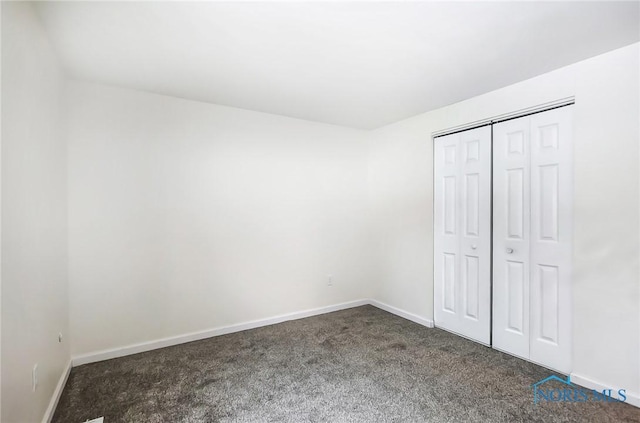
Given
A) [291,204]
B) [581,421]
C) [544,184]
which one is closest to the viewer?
[581,421]

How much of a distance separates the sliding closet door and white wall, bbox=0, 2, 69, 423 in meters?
3.40

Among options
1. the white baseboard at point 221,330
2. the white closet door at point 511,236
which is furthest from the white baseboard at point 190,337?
the white closet door at point 511,236

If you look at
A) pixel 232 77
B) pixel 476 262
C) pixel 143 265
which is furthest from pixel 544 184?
pixel 143 265

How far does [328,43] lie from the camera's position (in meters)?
2.02

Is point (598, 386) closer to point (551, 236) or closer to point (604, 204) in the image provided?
point (551, 236)

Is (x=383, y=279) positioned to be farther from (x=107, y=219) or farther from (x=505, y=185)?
(x=107, y=219)

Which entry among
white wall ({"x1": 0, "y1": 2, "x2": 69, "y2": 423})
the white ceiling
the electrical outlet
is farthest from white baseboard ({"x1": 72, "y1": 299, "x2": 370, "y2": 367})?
the white ceiling

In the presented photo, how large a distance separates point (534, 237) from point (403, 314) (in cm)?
177

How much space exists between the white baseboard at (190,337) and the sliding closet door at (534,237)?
1.99 metres

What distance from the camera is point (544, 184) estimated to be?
8.14ft

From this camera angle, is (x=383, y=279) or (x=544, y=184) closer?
(x=544, y=184)

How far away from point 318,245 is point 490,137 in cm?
225

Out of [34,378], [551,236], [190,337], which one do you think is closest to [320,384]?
[190,337]

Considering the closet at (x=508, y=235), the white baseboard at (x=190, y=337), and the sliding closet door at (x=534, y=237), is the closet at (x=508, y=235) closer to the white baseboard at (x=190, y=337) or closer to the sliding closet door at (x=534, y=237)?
the sliding closet door at (x=534, y=237)
